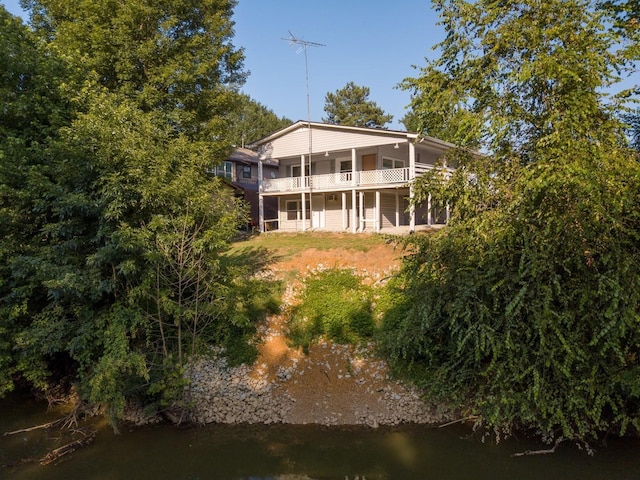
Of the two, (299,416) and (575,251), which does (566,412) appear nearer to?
(575,251)

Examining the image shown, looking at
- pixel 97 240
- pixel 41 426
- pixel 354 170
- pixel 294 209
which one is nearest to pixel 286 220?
pixel 294 209

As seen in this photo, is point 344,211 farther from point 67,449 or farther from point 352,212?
point 67,449

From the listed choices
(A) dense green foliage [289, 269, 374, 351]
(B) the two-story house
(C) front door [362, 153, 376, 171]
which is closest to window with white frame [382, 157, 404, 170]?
(C) front door [362, 153, 376, 171]

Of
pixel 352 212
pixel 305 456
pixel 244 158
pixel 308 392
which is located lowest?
pixel 305 456

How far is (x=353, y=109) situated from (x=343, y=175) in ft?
97.0

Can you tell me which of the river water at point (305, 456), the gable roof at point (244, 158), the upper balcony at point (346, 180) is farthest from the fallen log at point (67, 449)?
the gable roof at point (244, 158)

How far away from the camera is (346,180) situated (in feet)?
68.5

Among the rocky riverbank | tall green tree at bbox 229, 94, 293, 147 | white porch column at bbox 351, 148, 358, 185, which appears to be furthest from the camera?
tall green tree at bbox 229, 94, 293, 147

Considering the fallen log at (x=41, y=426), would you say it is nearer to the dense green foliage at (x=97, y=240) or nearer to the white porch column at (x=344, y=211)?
the dense green foliage at (x=97, y=240)

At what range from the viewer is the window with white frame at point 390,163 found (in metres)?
21.8

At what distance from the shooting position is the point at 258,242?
19125 mm

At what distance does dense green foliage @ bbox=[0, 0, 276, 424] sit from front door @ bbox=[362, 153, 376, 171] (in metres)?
12.8

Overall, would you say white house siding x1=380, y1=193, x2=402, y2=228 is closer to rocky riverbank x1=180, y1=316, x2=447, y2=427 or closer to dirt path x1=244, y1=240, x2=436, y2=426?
dirt path x1=244, y1=240, x2=436, y2=426

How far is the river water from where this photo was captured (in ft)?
23.5
